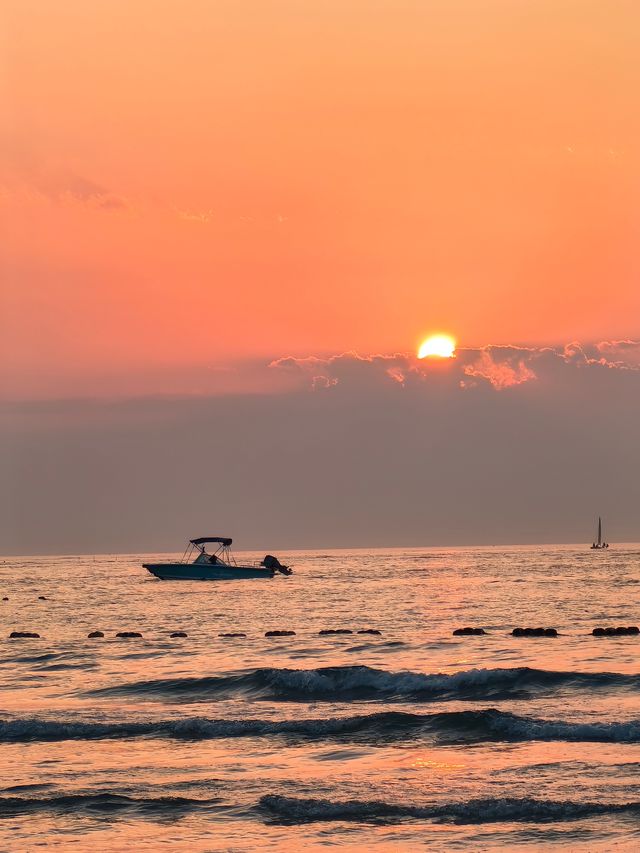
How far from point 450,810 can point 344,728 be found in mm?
10358

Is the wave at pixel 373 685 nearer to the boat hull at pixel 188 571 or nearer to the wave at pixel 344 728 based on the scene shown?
the wave at pixel 344 728

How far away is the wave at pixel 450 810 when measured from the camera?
19859mm

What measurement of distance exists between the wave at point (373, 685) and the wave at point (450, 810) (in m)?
15.1

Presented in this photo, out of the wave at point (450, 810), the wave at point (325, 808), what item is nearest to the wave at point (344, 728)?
the wave at point (325, 808)

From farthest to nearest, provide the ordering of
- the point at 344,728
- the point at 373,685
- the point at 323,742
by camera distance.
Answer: the point at 373,685
the point at 344,728
the point at 323,742

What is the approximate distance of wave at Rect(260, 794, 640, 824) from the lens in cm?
1986

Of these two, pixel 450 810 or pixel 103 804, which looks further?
pixel 103 804

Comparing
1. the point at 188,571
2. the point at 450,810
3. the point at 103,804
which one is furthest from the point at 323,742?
the point at 188,571

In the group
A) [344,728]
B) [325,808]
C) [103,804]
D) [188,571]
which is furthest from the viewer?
[188,571]

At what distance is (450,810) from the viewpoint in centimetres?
2059

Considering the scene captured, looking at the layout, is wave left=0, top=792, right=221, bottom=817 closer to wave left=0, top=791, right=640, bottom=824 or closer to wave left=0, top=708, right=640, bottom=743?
wave left=0, top=791, right=640, bottom=824

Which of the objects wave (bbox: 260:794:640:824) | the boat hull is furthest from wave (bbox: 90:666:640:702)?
the boat hull

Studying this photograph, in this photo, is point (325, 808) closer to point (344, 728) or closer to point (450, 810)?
point (450, 810)

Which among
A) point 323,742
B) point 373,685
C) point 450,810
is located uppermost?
point 450,810
